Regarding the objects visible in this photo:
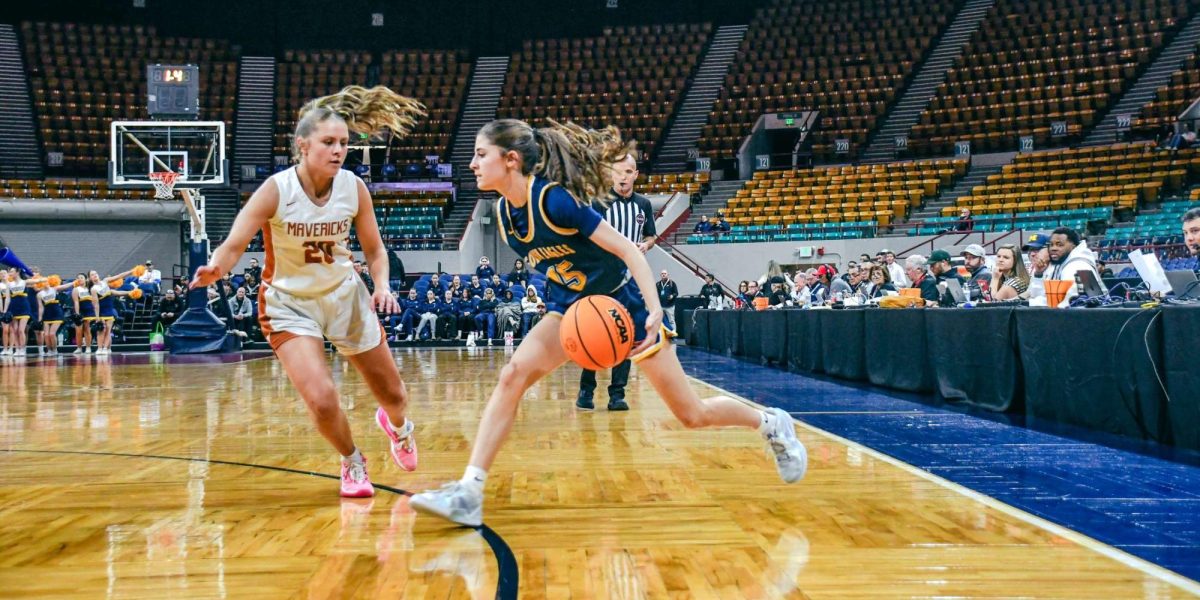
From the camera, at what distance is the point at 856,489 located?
3.73 meters

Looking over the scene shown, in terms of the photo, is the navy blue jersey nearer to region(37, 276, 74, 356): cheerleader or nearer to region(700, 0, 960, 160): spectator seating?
region(37, 276, 74, 356): cheerleader

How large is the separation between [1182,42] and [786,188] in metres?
11.8

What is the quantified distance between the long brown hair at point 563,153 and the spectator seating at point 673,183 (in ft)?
73.0

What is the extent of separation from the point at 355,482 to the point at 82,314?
58.3 feet

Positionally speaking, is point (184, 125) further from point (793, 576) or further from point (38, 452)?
point (793, 576)

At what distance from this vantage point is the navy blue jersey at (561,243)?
10.6 ft

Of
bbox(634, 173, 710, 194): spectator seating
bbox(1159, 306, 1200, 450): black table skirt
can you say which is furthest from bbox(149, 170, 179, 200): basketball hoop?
bbox(1159, 306, 1200, 450): black table skirt

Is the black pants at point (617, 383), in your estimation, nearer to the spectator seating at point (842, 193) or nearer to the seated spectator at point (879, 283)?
the seated spectator at point (879, 283)

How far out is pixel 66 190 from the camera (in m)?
25.3

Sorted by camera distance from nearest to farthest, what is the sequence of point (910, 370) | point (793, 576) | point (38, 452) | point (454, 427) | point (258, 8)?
point (793, 576) < point (38, 452) < point (454, 427) < point (910, 370) < point (258, 8)

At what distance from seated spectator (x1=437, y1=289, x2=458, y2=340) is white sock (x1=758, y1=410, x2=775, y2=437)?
56.8 feet

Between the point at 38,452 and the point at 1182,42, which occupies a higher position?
the point at 1182,42

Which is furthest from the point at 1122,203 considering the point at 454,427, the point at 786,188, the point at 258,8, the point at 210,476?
the point at 258,8

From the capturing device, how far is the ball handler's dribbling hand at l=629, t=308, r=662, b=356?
9.95 ft
